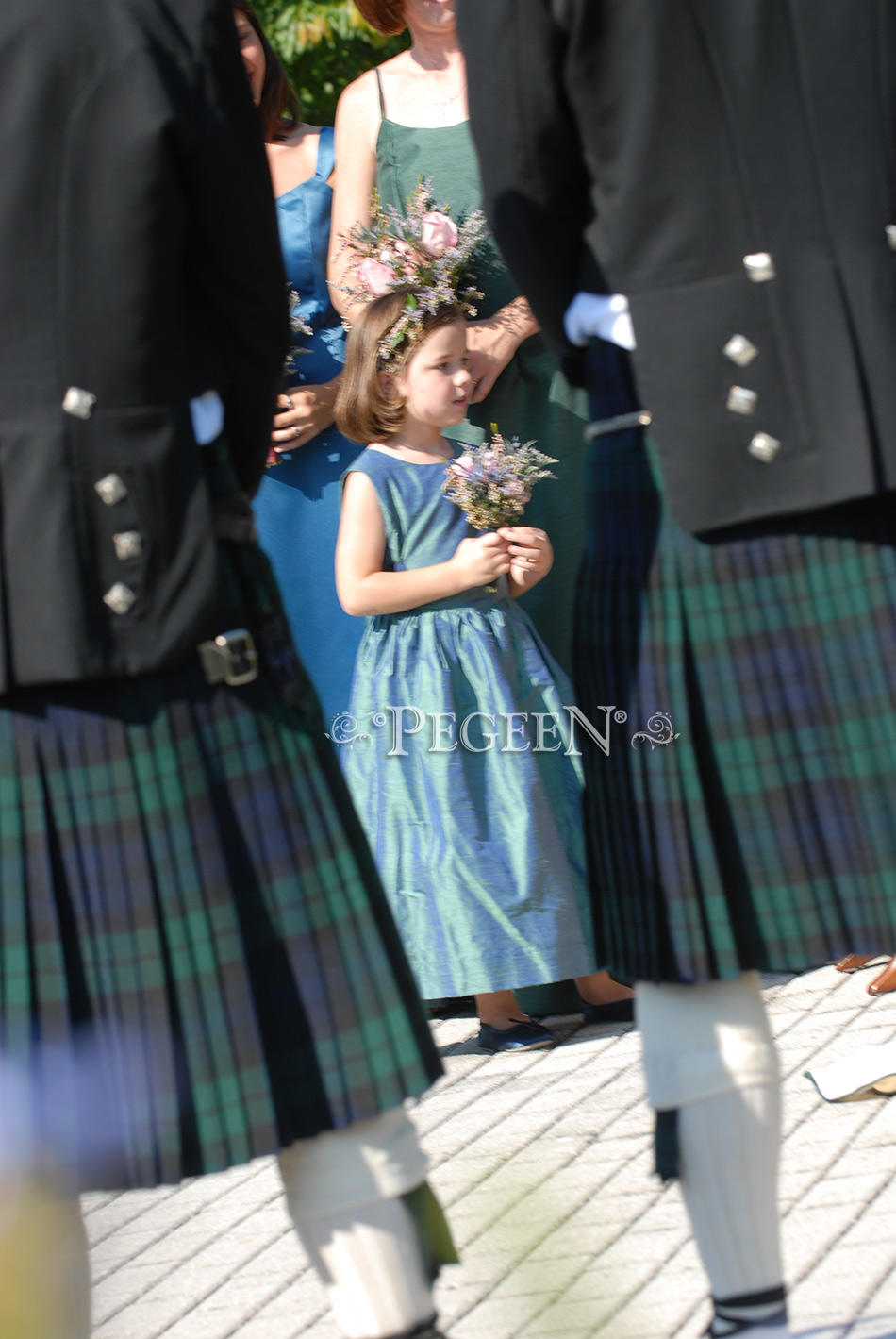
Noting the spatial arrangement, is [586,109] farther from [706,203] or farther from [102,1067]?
[102,1067]

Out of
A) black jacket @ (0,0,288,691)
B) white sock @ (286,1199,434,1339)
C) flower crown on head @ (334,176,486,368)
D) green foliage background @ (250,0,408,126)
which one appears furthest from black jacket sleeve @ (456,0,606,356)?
green foliage background @ (250,0,408,126)

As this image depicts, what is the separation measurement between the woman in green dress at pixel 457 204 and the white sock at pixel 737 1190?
7.13ft

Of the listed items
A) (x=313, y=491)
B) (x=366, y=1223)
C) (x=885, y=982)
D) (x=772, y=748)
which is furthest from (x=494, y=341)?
(x=366, y=1223)

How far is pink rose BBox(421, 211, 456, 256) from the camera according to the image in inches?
135

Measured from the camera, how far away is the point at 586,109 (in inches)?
64.0

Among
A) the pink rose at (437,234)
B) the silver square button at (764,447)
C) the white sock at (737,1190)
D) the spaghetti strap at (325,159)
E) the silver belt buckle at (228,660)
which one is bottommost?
the white sock at (737,1190)

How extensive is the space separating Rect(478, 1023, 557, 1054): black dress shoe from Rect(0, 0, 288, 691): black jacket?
217 centimetres

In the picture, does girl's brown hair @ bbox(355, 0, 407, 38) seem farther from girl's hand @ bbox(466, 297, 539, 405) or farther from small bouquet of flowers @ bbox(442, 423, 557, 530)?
small bouquet of flowers @ bbox(442, 423, 557, 530)

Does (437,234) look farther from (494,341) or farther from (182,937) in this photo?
(182,937)

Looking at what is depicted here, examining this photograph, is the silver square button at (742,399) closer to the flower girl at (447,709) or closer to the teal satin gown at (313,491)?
the flower girl at (447,709)

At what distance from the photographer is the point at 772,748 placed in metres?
1.65

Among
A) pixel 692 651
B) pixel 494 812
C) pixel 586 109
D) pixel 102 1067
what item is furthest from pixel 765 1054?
pixel 494 812

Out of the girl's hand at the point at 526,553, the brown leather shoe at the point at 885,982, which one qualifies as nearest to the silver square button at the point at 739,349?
the girl's hand at the point at 526,553

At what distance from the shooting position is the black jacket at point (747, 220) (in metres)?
1.58
